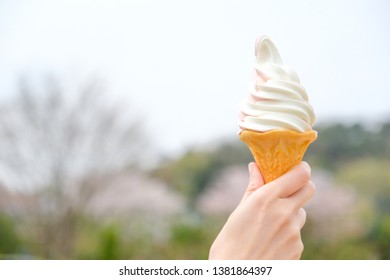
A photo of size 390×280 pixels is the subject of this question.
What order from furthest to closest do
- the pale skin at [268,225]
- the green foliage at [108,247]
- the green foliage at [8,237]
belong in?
the green foliage at [8,237] < the green foliage at [108,247] < the pale skin at [268,225]

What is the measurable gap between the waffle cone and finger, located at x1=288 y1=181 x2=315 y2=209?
0.06m

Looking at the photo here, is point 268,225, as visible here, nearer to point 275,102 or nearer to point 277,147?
point 277,147

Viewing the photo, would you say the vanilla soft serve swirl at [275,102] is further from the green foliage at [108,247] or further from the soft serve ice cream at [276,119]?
the green foliage at [108,247]

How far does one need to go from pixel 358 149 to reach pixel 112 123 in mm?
2893

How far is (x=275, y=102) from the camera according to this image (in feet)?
5.32

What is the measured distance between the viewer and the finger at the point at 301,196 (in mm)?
1610

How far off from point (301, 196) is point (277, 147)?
136 mm

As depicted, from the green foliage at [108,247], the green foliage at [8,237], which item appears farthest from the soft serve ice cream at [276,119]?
the green foliage at [8,237]

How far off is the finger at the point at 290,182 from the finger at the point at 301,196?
1 centimetres

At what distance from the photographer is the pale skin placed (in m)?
1.59

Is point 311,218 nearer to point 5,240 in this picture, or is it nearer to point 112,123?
point 112,123

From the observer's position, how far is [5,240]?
637 cm

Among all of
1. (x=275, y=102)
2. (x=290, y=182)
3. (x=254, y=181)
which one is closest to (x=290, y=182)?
(x=290, y=182)
